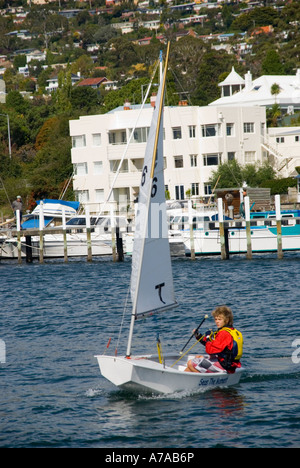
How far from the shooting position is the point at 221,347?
17.1m

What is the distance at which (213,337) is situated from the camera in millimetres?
17312

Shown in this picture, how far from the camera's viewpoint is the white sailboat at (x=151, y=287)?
16.5m

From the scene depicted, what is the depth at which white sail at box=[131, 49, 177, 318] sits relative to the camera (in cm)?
1681

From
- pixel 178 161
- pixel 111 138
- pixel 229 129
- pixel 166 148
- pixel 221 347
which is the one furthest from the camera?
pixel 229 129

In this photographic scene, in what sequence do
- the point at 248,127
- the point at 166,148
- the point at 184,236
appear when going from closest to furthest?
the point at 184,236
the point at 166,148
the point at 248,127

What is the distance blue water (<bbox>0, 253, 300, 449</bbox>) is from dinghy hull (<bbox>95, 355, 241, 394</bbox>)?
251 mm

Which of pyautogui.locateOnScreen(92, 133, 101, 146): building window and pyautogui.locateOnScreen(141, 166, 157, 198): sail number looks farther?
pyautogui.locateOnScreen(92, 133, 101, 146): building window

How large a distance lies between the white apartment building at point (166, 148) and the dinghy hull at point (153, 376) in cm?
5631

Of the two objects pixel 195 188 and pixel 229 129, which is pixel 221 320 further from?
pixel 229 129

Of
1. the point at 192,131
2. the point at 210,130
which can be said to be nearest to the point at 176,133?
the point at 192,131

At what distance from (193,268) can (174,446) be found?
93.4ft

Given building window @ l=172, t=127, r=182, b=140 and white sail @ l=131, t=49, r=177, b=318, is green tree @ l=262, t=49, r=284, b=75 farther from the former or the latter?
white sail @ l=131, t=49, r=177, b=318

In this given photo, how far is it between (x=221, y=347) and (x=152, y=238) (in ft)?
8.42

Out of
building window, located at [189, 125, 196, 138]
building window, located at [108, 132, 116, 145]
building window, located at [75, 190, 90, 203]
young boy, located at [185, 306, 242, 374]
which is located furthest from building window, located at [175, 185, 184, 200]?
young boy, located at [185, 306, 242, 374]
